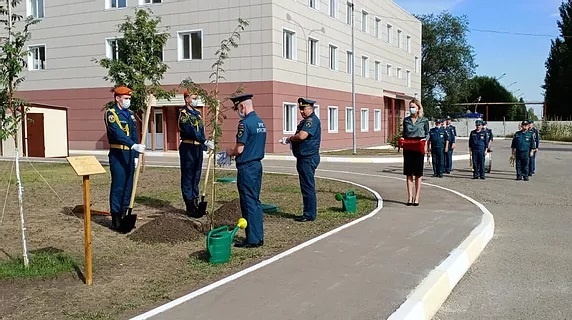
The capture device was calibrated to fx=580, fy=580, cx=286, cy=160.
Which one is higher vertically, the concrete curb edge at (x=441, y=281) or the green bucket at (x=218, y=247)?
the green bucket at (x=218, y=247)

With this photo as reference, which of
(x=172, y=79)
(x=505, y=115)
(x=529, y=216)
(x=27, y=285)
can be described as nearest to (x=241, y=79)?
(x=172, y=79)

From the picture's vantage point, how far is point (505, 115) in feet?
263

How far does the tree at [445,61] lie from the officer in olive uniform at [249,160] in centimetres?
6258

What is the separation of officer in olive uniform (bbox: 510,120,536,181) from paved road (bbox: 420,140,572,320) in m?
3.17

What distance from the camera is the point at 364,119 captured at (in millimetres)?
41531

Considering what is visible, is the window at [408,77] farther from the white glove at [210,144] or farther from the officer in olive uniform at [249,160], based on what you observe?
the officer in olive uniform at [249,160]

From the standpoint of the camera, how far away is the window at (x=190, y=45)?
3025cm

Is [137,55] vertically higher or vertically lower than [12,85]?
higher

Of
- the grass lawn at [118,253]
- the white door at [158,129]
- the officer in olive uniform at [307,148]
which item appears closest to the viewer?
the grass lawn at [118,253]

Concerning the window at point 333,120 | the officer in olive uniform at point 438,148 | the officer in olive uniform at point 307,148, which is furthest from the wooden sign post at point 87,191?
the window at point 333,120

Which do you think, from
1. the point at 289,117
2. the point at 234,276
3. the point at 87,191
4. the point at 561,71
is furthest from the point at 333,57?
the point at 561,71

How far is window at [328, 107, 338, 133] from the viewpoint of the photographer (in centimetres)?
3547

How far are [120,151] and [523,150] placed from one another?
1266 cm

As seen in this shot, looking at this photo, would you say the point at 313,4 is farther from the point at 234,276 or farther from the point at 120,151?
the point at 234,276
